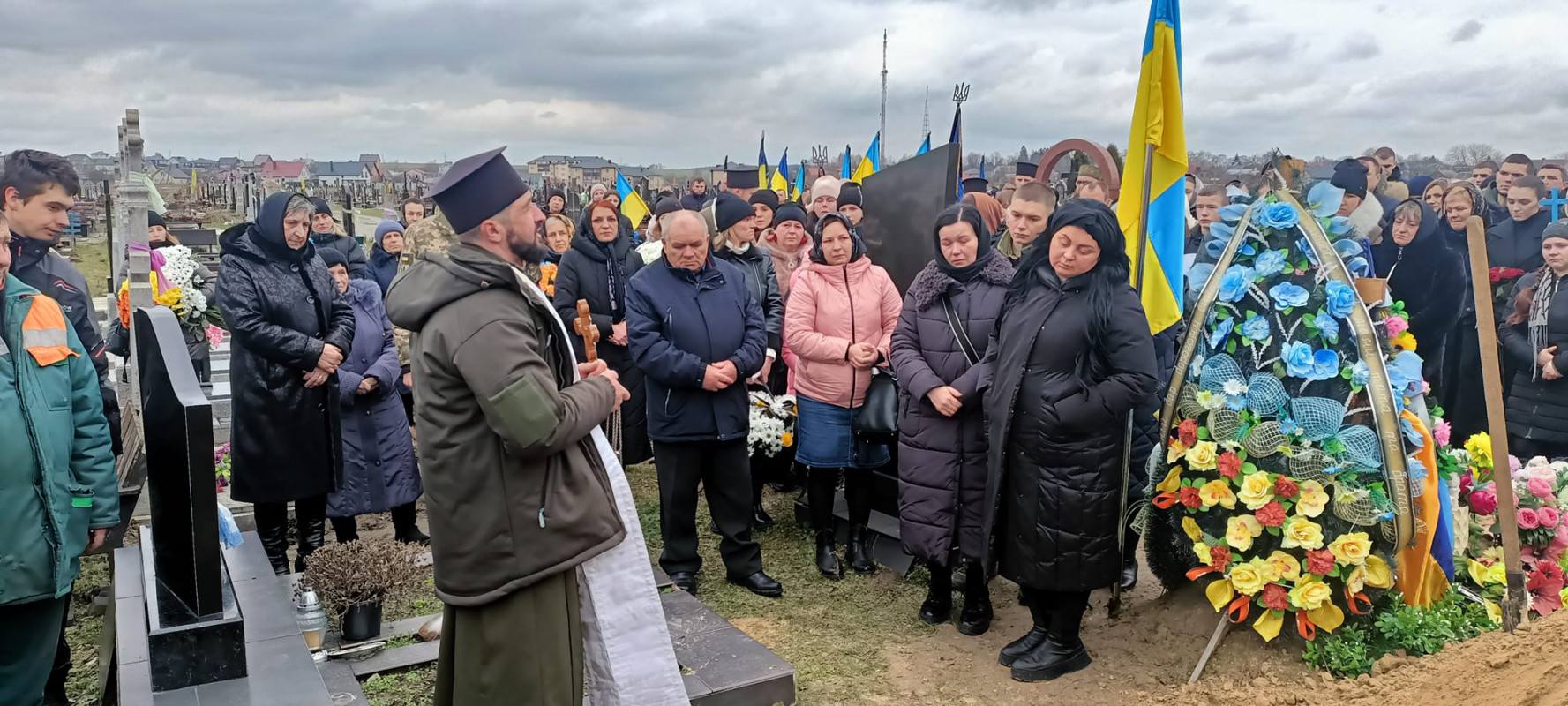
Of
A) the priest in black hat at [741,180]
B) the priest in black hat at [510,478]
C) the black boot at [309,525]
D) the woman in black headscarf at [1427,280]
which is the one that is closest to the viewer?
the priest in black hat at [510,478]

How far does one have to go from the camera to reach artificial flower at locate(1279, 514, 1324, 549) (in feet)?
12.6

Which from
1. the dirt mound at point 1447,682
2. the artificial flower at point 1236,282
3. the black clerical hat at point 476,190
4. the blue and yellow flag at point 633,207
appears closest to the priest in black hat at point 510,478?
the black clerical hat at point 476,190

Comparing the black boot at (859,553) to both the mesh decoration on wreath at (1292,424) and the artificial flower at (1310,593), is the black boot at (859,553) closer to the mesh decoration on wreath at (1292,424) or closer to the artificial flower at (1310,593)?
the mesh decoration on wreath at (1292,424)

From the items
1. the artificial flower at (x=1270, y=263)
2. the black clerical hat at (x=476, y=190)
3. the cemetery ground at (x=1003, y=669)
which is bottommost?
the cemetery ground at (x=1003, y=669)

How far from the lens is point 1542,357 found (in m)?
6.00

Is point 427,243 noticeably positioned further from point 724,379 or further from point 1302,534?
point 1302,534

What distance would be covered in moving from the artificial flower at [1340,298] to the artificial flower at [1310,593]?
1.03 metres

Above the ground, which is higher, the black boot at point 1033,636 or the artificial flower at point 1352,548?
the artificial flower at point 1352,548

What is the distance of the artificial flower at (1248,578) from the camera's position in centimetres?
397

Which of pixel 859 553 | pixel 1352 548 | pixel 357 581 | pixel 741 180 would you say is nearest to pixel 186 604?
pixel 357 581

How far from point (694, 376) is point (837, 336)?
2.95ft

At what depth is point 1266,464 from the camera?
4023 millimetres

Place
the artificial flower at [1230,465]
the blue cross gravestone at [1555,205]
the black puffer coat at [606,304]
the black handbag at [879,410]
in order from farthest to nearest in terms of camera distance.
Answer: the blue cross gravestone at [1555,205], the black puffer coat at [606,304], the black handbag at [879,410], the artificial flower at [1230,465]

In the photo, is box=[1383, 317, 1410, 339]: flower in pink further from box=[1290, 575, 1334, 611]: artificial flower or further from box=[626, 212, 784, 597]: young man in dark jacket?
box=[626, 212, 784, 597]: young man in dark jacket
